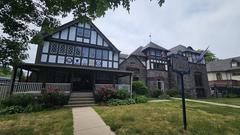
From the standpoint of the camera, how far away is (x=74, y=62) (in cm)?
1518

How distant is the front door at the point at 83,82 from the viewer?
16.3 meters

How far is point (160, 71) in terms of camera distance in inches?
925

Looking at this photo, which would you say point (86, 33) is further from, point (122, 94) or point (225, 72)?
point (225, 72)

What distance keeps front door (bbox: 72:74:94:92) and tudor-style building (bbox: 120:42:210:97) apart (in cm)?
532

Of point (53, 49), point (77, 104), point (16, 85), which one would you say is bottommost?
point (77, 104)

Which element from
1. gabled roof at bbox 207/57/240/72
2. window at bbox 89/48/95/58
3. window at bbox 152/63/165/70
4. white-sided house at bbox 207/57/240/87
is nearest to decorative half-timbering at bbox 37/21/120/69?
window at bbox 89/48/95/58

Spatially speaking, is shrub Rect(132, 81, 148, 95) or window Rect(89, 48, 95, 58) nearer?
window Rect(89, 48, 95, 58)

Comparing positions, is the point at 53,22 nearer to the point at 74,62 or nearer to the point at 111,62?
the point at 74,62

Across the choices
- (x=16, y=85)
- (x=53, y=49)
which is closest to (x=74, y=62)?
(x=53, y=49)

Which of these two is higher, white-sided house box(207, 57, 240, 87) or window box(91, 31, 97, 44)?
window box(91, 31, 97, 44)

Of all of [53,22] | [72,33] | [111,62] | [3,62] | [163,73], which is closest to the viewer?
[3,62]

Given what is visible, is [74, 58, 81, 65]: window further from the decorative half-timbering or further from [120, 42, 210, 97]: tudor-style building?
[120, 42, 210, 97]: tudor-style building

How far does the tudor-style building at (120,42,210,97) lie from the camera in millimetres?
22003

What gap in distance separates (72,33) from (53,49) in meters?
2.94
